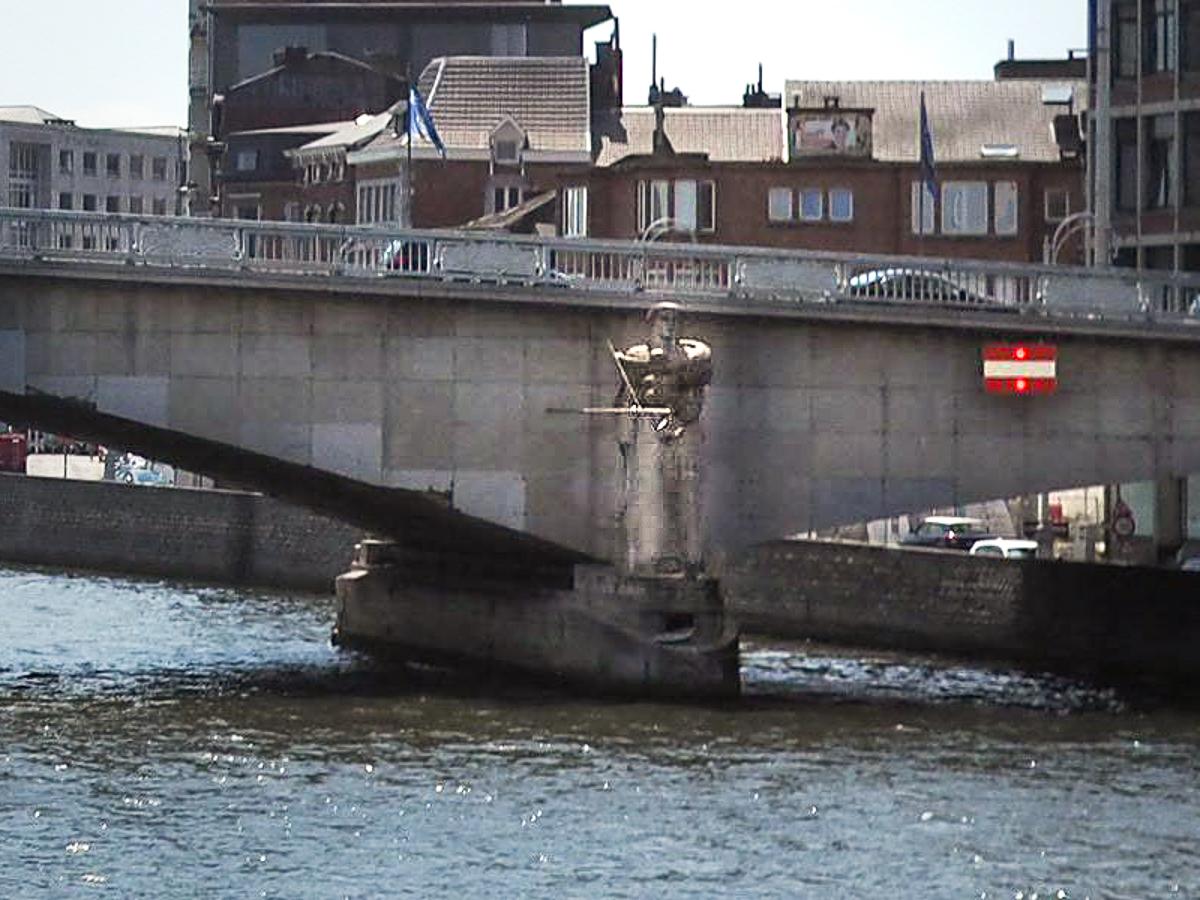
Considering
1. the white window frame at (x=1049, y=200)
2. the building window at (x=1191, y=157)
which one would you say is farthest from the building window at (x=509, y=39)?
the building window at (x=1191, y=157)

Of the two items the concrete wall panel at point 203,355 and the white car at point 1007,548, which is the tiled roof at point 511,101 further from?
the concrete wall panel at point 203,355

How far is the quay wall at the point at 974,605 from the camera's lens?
77250mm

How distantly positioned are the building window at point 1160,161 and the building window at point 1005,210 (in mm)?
32015

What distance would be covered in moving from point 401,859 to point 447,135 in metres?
93.0

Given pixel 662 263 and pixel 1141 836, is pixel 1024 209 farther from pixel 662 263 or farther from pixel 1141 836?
pixel 1141 836

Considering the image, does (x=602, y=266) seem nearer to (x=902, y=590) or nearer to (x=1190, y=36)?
(x=902, y=590)

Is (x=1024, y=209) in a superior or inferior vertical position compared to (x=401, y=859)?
superior

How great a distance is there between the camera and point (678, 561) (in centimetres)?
7188

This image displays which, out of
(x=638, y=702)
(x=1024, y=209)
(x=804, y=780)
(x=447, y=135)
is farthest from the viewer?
(x=447, y=135)

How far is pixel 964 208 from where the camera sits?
129 metres

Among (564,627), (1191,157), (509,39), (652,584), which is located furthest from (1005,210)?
(509,39)

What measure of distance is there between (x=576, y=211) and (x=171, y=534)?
24.4 metres

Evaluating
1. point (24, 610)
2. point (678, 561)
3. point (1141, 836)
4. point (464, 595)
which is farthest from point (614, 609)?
point (24, 610)

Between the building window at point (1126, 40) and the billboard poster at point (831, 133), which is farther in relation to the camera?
the billboard poster at point (831, 133)
